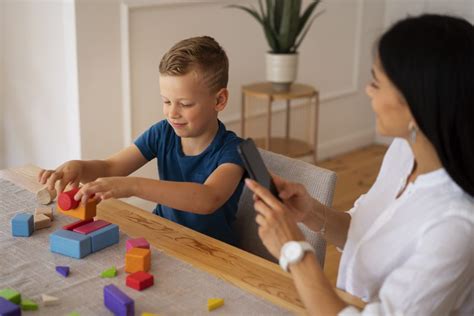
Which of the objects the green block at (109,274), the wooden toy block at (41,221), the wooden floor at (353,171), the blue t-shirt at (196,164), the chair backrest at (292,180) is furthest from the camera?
the wooden floor at (353,171)

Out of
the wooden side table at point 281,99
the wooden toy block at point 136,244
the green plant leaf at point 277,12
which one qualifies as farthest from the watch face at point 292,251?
the green plant leaf at point 277,12

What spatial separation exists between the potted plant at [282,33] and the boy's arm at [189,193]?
1941 millimetres

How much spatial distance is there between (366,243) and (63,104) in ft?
7.04

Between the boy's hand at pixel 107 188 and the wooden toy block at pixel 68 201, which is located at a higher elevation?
the boy's hand at pixel 107 188

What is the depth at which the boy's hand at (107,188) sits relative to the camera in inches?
60.9

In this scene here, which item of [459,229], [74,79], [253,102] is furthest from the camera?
[253,102]

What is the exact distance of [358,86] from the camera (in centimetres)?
473

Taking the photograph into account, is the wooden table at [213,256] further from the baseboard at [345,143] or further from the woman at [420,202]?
the baseboard at [345,143]

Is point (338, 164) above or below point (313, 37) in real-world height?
below

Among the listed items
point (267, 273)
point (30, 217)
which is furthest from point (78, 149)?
point (267, 273)

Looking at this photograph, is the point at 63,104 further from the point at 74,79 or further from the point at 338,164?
the point at 338,164

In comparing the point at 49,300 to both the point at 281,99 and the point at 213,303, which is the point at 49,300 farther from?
the point at 281,99

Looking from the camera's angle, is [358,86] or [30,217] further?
[358,86]

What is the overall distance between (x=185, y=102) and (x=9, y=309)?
2.54ft
